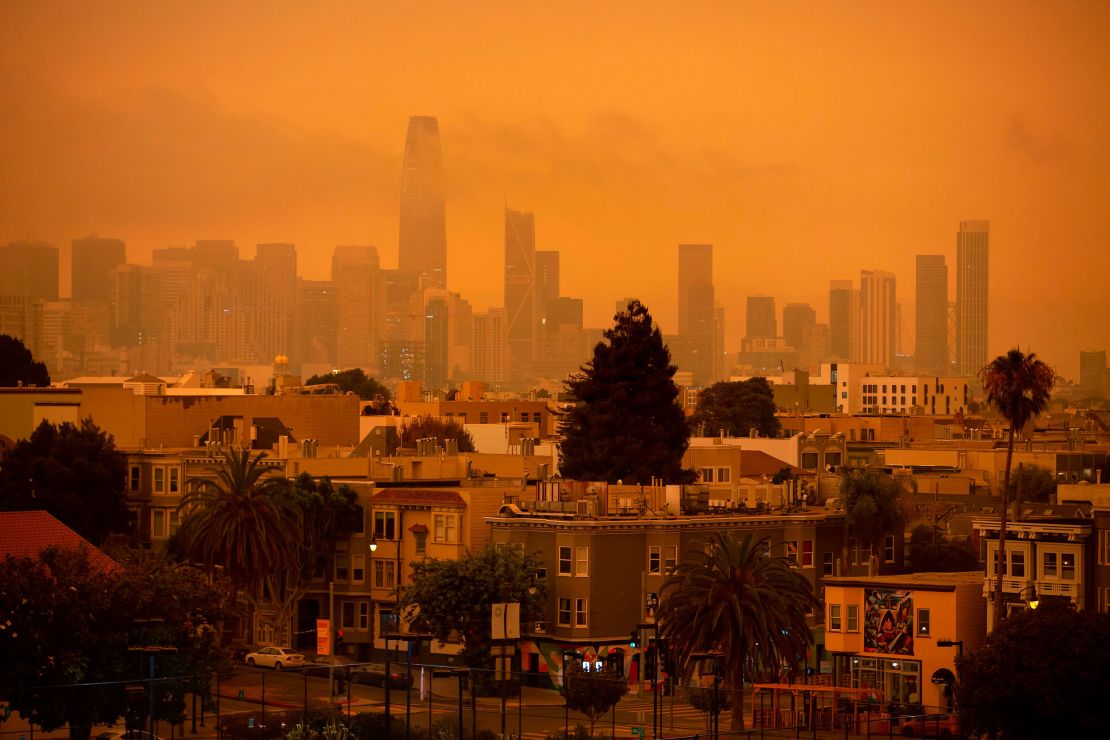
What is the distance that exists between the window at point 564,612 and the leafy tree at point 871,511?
1142 cm

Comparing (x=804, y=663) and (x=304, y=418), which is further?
(x=304, y=418)

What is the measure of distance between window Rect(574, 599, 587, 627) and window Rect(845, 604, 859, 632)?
8823 mm

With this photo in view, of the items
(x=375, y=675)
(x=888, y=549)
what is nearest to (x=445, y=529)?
(x=375, y=675)

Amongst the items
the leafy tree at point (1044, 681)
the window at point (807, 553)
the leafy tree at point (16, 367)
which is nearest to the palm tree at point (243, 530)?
the window at point (807, 553)

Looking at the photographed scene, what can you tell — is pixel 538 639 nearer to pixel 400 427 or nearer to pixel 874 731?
pixel 874 731

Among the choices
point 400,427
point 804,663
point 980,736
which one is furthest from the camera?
point 400,427

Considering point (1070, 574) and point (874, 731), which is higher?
point (1070, 574)

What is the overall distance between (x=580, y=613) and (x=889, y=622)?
1052 cm

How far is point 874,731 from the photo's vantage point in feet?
188

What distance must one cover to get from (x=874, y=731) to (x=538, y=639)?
44.8ft

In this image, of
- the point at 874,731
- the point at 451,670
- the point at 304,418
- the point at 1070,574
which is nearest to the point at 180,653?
the point at 451,670

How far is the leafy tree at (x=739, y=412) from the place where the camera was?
16550 centimetres

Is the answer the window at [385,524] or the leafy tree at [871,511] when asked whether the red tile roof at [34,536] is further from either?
the leafy tree at [871,511]

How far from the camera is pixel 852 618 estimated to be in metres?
62.8
